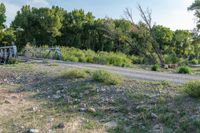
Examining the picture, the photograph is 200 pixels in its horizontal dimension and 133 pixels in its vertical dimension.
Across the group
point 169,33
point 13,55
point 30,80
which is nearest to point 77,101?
point 30,80

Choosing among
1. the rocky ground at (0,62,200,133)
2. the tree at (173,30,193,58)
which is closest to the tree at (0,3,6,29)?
the tree at (173,30,193,58)

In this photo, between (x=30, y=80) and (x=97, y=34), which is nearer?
(x=30, y=80)

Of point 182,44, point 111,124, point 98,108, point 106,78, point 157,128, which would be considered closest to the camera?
point 157,128

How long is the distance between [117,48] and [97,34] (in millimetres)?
7282

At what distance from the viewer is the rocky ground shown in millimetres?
7008

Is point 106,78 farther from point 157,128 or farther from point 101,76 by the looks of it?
point 157,128

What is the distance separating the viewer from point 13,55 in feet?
82.9

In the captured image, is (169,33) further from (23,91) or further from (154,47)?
(23,91)

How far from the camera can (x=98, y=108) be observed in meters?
8.26

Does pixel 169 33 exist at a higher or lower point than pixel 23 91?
higher

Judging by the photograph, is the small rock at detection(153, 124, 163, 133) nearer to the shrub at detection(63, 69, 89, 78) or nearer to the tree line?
the shrub at detection(63, 69, 89, 78)

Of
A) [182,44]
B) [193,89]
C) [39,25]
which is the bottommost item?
[193,89]

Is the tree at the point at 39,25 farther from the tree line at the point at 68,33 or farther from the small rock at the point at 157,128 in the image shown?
the small rock at the point at 157,128

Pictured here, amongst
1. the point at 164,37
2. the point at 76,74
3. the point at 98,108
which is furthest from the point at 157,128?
the point at 164,37
